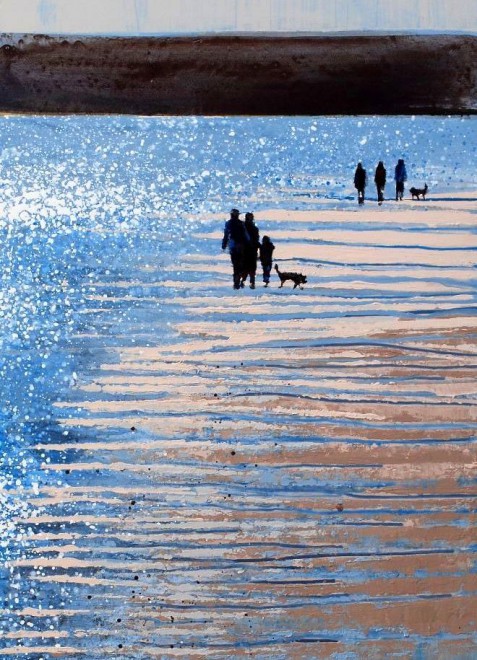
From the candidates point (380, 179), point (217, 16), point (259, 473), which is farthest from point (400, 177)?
point (259, 473)

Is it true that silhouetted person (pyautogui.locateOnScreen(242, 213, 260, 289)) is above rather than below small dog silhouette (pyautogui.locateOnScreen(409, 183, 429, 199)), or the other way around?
below

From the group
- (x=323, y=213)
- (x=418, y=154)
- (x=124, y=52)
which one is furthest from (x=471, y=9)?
(x=124, y=52)

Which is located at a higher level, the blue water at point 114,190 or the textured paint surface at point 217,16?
the textured paint surface at point 217,16

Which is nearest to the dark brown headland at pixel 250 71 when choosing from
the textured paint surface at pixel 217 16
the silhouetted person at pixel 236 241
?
the textured paint surface at pixel 217 16

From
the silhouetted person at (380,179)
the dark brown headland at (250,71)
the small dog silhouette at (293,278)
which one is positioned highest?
the dark brown headland at (250,71)

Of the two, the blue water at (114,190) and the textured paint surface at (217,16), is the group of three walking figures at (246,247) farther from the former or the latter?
the textured paint surface at (217,16)

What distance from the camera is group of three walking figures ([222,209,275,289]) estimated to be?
1.01m

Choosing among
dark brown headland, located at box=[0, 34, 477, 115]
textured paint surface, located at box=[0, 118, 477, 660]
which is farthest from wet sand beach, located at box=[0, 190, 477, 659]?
dark brown headland, located at box=[0, 34, 477, 115]

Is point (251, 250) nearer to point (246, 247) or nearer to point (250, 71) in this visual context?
point (246, 247)

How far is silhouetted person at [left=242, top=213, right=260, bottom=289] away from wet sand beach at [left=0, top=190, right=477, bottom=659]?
0.05 meters

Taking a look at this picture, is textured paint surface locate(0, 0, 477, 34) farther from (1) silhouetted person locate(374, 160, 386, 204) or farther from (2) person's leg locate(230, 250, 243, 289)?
(2) person's leg locate(230, 250, 243, 289)

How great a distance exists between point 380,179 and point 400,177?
3 cm

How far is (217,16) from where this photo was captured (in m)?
1.00

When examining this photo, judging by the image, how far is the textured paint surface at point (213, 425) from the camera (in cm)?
102
